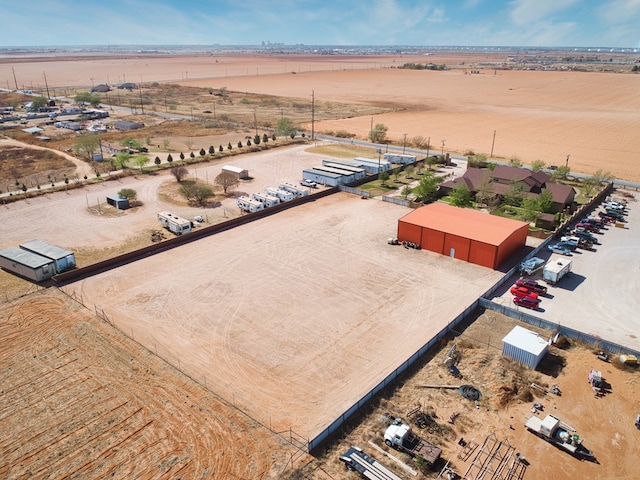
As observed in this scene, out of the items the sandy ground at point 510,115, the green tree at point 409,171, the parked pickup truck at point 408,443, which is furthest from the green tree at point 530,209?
the parked pickup truck at point 408,443

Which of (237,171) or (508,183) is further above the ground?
(508,183)

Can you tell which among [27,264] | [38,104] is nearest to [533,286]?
[27,264]

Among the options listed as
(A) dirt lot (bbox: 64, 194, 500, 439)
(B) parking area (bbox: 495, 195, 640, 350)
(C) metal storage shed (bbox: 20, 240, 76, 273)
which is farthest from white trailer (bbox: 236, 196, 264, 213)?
(B) parking area (bbox: 495, 195, 640, 350)

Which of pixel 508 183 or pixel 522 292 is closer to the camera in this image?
pixel 522 292

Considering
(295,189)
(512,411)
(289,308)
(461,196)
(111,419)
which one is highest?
(461,196)

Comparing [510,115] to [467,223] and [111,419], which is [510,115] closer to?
[467,223]

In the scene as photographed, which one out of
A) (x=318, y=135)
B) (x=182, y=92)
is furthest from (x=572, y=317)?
(x=182, y=92)

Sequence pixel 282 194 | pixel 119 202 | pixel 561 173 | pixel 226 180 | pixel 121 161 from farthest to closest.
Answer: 1. pixel 121 161
2. pixel 561 173
3. pixel 226 180
4. pixel 282 194
5. pixel 119 202

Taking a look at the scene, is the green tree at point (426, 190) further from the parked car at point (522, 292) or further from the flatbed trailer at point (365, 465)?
the flatbed trailer at point (365, 465)
